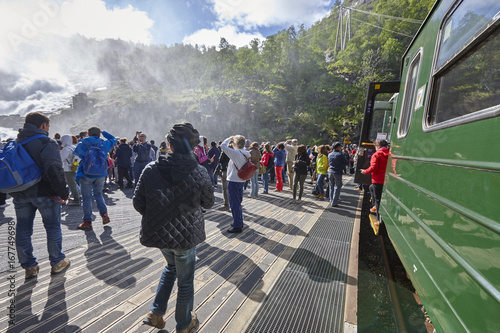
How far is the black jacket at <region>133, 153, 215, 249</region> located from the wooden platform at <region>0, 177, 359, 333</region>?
1018 mm

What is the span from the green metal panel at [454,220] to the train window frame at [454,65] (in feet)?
0.16

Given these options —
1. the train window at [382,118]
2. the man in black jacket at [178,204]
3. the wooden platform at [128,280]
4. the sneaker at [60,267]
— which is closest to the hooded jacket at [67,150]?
the wooden platform at [128,280]

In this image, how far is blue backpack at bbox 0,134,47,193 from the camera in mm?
2658

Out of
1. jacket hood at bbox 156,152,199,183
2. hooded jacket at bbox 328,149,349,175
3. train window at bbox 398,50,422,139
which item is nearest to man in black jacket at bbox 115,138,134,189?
hooded jacket at bbox 328,149,349,175

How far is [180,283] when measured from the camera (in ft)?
7.03

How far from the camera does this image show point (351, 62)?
152ft

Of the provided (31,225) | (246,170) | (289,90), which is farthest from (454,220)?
(289,90)

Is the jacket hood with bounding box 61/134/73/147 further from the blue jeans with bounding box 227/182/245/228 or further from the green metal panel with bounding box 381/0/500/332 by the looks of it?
the green metal panel with bounding box 381/0/500/332

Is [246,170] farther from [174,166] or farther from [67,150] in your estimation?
[67,150]

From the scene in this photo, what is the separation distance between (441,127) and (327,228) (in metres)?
4.04

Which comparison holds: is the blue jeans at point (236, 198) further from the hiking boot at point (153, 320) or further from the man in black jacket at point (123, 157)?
the man in black jacket at point (123, 157)

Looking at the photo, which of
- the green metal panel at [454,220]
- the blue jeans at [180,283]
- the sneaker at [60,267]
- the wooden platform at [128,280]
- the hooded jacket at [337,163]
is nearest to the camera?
the green metal panel at [454,220]

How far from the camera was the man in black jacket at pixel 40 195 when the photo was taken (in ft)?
9.42

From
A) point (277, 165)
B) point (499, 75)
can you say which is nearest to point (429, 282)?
point (499, 75)
